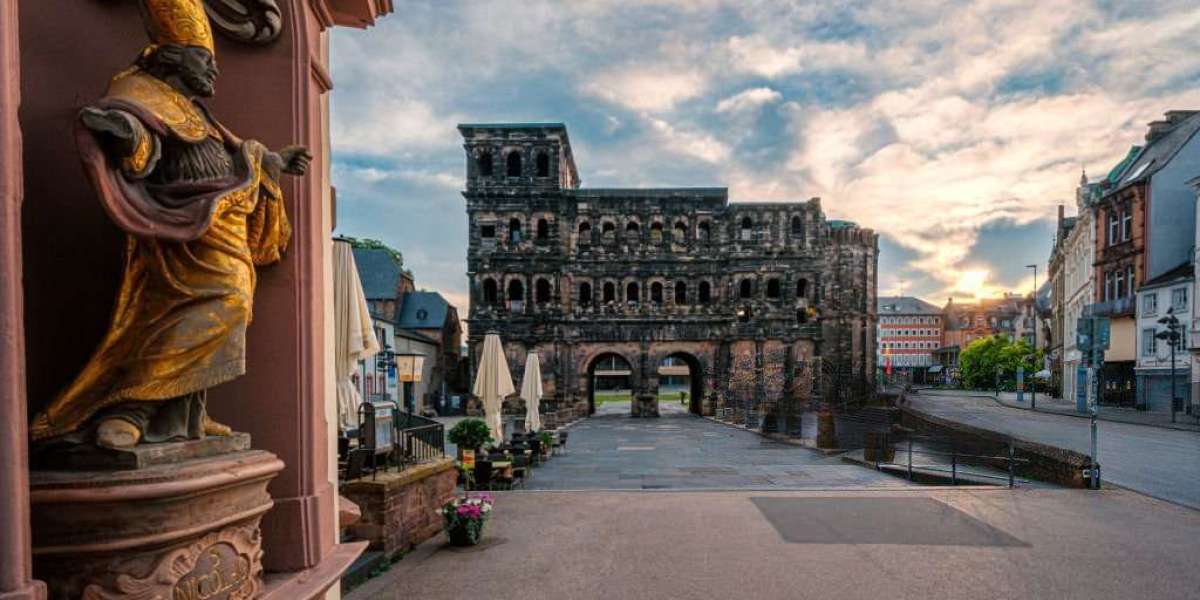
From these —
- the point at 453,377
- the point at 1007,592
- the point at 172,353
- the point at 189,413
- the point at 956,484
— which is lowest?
the point at 453,377

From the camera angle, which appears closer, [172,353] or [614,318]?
[172,353]

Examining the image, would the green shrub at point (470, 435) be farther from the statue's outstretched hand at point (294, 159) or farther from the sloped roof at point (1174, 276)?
the sloped roof at point (1174, 276)

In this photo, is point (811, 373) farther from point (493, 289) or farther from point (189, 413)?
point (189, 413)

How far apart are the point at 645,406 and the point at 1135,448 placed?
24497 mm

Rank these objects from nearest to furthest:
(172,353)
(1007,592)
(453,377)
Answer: (172,353) → (1007,592) → (453,377)

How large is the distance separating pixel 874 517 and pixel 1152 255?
138 feet

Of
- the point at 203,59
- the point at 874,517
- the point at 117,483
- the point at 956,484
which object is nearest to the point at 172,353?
the point at 117,483

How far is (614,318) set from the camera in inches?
1660

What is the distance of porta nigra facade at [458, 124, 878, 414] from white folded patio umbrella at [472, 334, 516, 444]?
22041 millimetres

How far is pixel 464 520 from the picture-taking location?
848 cm

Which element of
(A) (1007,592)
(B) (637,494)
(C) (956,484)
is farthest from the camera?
(C) (956,484)

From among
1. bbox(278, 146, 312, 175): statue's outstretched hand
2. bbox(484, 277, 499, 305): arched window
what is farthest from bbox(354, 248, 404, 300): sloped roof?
bbox(278, 146, 312, 175): statue's outstretched hand

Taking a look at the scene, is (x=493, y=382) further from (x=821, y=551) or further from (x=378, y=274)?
(x=378, y=274)

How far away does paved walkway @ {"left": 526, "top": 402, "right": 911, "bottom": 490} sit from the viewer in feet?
44.1
